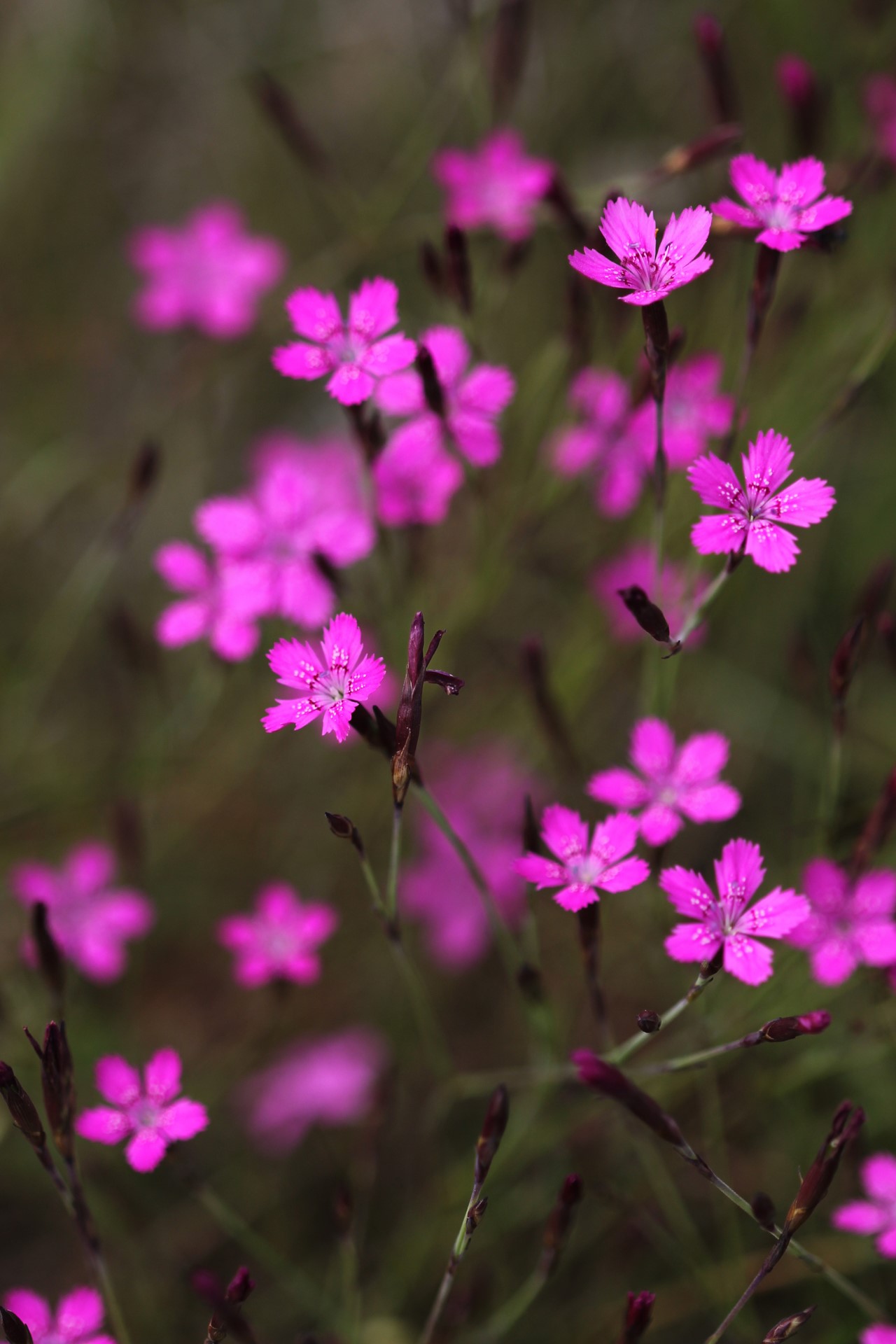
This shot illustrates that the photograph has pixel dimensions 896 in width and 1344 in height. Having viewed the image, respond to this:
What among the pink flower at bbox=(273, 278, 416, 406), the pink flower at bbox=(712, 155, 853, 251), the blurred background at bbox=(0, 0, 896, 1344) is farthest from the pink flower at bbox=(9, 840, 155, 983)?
the pink flower at bbox=(712, 155, 853, 251)

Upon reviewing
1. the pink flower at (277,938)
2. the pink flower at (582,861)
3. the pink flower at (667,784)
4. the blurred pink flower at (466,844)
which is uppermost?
the pink flower at (582,861)

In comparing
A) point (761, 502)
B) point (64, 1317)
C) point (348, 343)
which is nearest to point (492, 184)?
point (348, 343)

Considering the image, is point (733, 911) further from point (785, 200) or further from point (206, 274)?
point (206, 274)

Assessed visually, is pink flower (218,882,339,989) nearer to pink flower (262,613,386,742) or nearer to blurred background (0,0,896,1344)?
blurred background (0,0,896,1344)

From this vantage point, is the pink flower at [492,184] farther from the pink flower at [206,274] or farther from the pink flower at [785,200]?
the pink flower at [785,200]

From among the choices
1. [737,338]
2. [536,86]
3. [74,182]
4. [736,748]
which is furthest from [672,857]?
[74,182]

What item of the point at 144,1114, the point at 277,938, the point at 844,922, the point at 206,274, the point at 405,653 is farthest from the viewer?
the point at 206,274

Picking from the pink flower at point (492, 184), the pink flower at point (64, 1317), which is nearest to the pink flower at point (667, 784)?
the pink flower at point (64, 1317)
